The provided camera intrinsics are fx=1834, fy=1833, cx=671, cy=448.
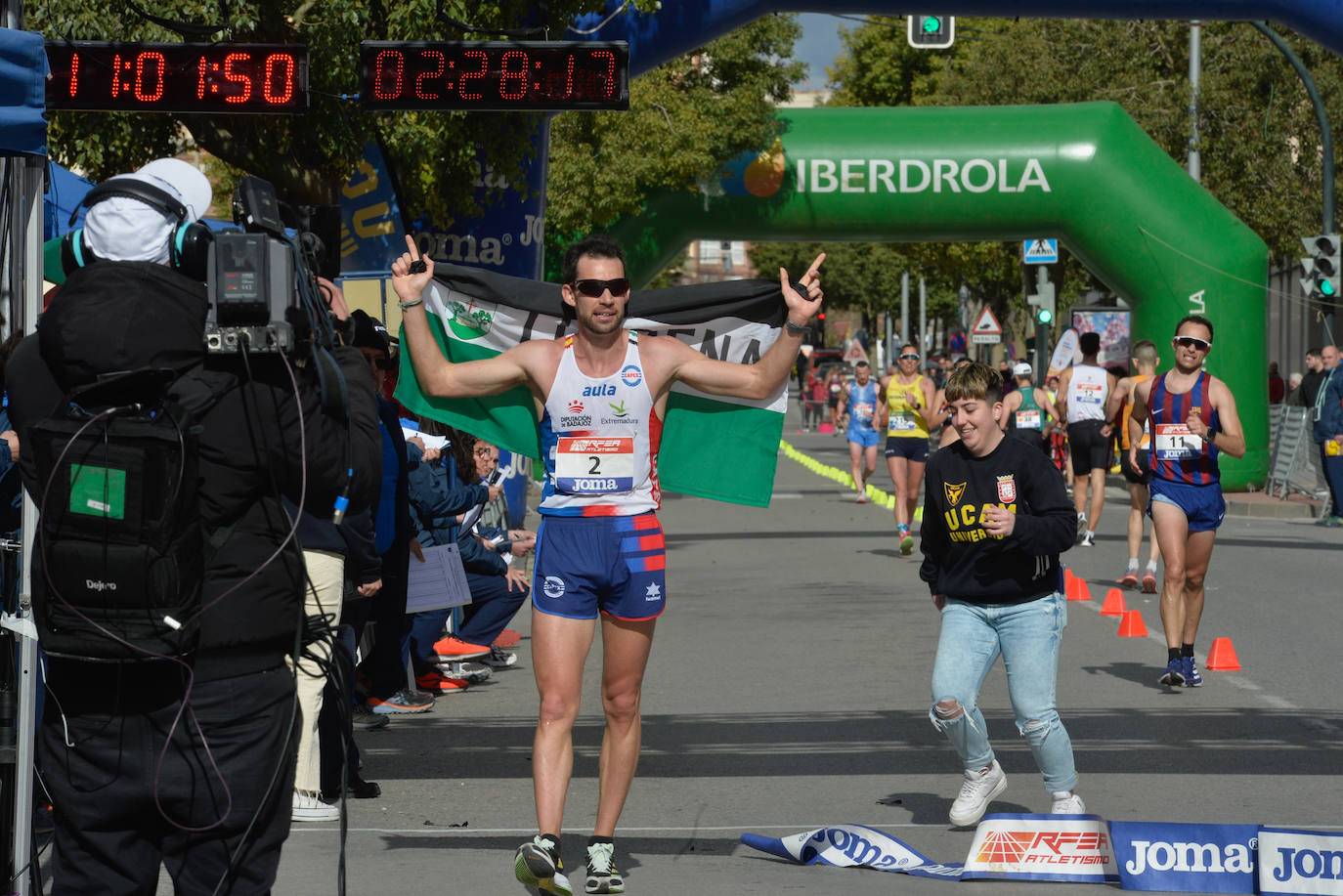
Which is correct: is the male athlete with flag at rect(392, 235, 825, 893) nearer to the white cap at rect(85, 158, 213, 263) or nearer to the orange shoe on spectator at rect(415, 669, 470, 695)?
the white cap at rect(85, 158, 213, 263)

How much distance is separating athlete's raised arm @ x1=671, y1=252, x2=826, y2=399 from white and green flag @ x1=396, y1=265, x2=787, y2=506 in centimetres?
30

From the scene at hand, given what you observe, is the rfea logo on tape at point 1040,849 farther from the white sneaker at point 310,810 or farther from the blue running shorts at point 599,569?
the white sneaker at point 310,810

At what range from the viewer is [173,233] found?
391 centimetres

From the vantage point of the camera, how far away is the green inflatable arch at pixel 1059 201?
75.0 feet

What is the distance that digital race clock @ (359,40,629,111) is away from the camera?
850 cm

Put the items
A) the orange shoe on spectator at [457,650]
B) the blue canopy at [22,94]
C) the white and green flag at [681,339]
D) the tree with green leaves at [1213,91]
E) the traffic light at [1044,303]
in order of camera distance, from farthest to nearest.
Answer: the traffic light at [1044,303]
the tree with green leaves at [1213,91]
the orange shoe on spectator at [457,650]
the white and green flag at [681,339]
the blue canopy at [22,94]

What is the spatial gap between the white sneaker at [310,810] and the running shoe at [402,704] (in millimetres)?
2389

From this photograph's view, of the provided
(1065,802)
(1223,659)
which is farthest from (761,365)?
(1223,659)

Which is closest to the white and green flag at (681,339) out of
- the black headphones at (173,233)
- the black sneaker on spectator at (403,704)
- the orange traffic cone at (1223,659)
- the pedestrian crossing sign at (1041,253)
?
the black headphones at (173,233)

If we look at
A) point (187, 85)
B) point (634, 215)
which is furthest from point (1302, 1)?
point (634, 215)

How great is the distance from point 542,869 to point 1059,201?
62.0 ft

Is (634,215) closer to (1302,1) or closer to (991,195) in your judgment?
(991,195)

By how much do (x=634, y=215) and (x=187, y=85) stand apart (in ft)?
52.0

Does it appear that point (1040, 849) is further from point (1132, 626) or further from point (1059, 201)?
point (1059, 201)
